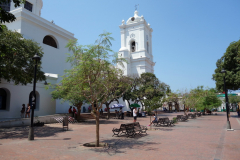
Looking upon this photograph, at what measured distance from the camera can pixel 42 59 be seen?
25.5m

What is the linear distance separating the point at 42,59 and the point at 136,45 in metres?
29.7

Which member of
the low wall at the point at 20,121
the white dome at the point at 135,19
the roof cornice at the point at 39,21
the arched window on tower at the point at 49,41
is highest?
the white dome at the point at 135,19

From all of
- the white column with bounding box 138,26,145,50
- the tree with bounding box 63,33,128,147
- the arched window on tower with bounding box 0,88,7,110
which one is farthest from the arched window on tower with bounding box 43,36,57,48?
the white column with bounding box 138,26,145,50

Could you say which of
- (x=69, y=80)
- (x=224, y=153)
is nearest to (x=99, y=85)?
(x=69, y=80)

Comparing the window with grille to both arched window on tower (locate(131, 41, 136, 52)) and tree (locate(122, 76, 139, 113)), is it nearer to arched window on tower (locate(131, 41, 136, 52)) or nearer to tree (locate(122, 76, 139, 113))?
tree (locate(122, 76, 139, 113))

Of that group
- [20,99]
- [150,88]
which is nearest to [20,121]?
[20,99]

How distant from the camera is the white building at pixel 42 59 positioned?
60.5 feet

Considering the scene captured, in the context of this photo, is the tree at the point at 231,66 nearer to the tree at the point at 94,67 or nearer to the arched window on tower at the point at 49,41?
the tree at the point at 94,67

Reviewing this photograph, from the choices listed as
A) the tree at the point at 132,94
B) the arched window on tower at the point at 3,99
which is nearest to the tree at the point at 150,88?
the tree at the point at 132,94

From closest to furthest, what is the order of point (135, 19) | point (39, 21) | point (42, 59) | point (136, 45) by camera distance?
1. point (39, 21)
2. point (42, 59)
3. point (136, 45)
4. point (135, 19)

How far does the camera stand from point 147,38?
5272 centimetres

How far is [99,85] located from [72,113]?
13319 millimetres

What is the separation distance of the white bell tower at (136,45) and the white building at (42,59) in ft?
72.0

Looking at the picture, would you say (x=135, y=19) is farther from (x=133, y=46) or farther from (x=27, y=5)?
(x=27, y=5)
